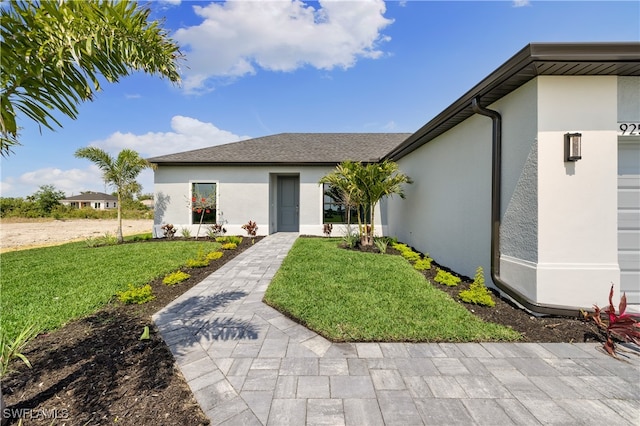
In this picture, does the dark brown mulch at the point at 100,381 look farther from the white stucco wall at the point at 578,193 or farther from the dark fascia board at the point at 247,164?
the dark fascia board at the point at 247,164

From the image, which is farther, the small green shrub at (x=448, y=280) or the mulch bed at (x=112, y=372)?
the small green shrub at (x=448, y=280)

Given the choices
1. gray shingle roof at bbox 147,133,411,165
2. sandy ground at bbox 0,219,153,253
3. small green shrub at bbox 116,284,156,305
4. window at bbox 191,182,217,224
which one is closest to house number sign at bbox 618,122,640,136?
small green shrub at bbox 116,284,156,305

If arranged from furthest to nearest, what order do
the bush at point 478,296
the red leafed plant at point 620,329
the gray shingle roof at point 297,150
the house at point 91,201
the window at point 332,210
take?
the house at point 91,201 → the window at point 332,210 → the gray shingle roof at point 297,150 → the bush at point 478,296 → the red leafed plant at point 620,329

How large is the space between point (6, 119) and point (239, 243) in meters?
7.71

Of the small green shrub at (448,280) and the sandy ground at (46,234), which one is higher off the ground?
the small green shrub at (448,280)

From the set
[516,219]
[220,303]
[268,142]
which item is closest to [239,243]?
[220,303]

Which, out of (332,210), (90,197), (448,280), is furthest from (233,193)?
(90,197)

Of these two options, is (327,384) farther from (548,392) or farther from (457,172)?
(457,172)

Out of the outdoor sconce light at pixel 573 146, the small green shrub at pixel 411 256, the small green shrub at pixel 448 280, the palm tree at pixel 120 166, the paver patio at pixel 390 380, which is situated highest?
the palm tree at pixel 120 166

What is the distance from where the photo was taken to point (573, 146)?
326 cm

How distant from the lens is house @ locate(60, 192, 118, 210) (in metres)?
50.6

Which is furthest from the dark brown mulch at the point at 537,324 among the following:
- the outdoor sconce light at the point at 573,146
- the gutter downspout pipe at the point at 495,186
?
the outdoor sconce light at the point at 573,146

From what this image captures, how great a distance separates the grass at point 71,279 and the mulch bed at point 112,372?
56cm

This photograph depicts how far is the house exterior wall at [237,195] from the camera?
10.9m
